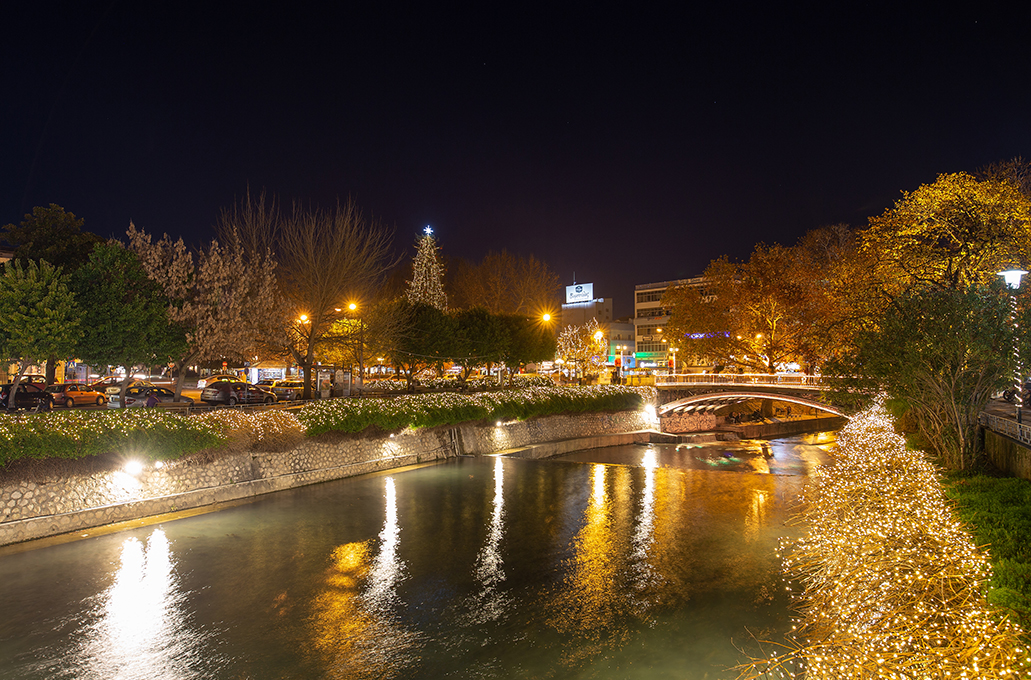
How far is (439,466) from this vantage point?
25984 millimetres

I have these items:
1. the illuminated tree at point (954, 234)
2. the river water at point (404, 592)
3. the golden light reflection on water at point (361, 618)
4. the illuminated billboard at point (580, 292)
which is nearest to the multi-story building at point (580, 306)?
the illuminated billboard at point (580, 292)

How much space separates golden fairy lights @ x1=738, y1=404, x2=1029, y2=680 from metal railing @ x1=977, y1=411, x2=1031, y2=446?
2169 mm

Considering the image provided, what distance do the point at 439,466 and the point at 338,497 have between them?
23.2 ft

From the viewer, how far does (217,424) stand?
18391mm

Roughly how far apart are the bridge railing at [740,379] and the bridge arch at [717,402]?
101 centimetres

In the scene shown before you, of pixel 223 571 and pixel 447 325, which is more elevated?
pixel 447 325

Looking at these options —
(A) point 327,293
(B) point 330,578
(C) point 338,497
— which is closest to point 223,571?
(B) point 330,578

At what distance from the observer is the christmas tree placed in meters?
56.9

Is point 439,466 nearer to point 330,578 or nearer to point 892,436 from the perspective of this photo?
point 330,578

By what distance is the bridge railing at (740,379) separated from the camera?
4131 centimetres

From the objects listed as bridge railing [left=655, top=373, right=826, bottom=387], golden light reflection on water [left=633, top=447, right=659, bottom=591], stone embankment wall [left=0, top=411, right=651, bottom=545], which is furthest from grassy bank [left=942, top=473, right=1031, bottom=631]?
bridge railing [left=655, top=373, right=826, bottom=387]

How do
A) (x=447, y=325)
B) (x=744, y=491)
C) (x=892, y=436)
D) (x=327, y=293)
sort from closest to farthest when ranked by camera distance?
1. (x=892, y=436)
2. (x=744, y=491)
3. (x=327, y=293)
4. (x=447, y=325)

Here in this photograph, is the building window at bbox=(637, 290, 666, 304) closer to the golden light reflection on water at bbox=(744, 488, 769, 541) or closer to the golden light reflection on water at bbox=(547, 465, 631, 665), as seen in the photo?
the golden light reflection on water at bbox=(744, 488, 769, 541)

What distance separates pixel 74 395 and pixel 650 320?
78.4 m
